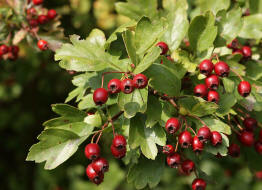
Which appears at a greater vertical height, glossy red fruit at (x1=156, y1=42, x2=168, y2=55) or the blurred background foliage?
glossy red fruit at (x1=156, y1=42, x2=168, y2=55)

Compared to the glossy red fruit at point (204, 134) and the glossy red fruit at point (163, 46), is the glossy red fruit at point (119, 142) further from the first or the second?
the glossy red fruit at point (163, 46)

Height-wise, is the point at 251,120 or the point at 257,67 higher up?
the point at 257,67

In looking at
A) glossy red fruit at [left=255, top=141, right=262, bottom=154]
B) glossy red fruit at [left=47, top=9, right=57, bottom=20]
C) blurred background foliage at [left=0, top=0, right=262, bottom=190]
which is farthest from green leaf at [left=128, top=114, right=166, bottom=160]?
blurred background foliage at [left=0, top=0, right=262, bottom=190]

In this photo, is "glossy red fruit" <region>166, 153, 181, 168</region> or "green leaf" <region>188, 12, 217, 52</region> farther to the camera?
"green leaf" <region>188, 12, 217, 52</region>

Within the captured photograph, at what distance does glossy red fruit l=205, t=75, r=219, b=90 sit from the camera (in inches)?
52.9

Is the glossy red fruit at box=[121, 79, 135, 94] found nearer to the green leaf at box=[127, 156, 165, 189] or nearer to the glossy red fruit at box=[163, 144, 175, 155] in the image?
the glossy red fruit at box=[163, 144, 175, 155]

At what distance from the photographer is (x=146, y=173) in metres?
1.52

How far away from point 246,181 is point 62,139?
9.72 feet

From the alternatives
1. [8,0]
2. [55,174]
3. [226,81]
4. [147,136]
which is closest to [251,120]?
[226,81]

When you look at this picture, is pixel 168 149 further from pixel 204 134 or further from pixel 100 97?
pixel 100 97

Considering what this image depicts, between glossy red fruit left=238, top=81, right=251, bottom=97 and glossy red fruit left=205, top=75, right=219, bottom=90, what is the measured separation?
13 centimetres

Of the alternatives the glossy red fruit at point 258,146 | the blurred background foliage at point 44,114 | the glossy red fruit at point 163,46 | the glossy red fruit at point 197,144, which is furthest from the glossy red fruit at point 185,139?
the blurred background foliage at point 44,114

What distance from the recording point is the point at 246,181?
3.71 m

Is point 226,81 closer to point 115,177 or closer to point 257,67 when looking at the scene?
point 257,67
